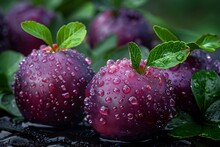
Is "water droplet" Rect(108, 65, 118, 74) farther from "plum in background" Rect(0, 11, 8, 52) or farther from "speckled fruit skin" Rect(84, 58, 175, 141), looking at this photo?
"plum in background" Rect(0, 11, 8, 52)

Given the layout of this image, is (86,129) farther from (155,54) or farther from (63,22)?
(63,22)

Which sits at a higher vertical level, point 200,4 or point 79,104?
point 200,4

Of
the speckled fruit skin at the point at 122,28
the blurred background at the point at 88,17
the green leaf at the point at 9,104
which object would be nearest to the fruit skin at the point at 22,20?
the blurred background at the point at 88,17

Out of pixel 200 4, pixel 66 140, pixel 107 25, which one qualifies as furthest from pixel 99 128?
pixel 200 4

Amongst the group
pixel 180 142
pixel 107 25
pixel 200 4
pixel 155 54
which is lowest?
pixel 180 142

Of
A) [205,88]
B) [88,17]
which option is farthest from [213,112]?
[88,17]

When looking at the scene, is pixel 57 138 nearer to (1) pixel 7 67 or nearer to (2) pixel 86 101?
(2) pixel 86 101
